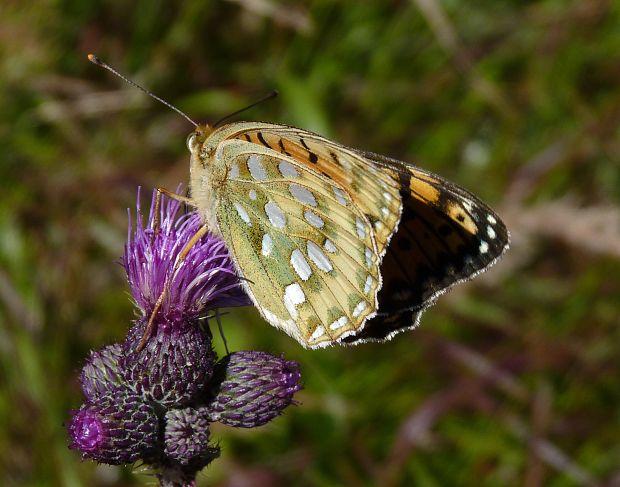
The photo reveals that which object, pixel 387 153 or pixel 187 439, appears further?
pixel 387 153

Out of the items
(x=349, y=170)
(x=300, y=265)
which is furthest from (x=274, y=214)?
(x=349, y=170)

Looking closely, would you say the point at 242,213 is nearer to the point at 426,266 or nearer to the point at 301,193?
the point at 301,193

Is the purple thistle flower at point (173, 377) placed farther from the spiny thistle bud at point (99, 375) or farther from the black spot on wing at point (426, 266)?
the black spot on wing at point (426, 266)

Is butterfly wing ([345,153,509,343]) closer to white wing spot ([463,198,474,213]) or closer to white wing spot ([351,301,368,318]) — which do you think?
white wing spot ([463,198,474,213])

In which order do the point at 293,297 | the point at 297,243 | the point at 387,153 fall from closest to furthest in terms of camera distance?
the point at 293,297 < the point at 297,243 < the point at 387,153

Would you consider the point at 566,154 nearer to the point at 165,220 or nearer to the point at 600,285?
the point at 600,285

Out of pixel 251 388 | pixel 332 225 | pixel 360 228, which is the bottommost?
pixel 251 388

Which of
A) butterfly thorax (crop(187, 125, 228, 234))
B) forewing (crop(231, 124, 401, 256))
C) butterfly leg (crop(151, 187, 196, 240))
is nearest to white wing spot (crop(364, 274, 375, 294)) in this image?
forewing (crop(231, 124, 401, 256))
